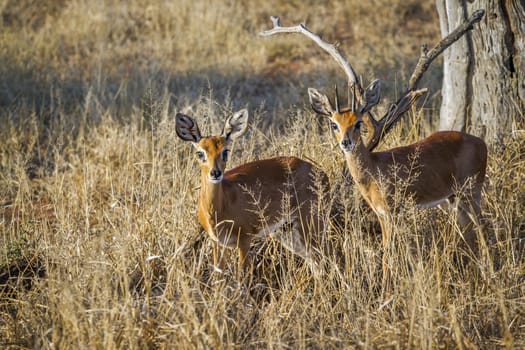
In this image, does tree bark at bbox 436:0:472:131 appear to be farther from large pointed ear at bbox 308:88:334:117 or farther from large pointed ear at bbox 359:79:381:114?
large pointed ear at bbox 308:88:334:117

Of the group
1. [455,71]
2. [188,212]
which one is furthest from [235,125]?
[455,71]

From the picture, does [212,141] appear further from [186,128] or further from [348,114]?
[348,114]

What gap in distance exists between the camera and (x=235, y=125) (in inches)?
201

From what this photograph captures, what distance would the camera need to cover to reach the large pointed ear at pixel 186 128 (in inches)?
196

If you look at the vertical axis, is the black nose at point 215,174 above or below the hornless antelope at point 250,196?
above

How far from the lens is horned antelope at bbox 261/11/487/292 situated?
5293 mm

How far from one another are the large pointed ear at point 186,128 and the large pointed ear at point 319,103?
38.7 inches

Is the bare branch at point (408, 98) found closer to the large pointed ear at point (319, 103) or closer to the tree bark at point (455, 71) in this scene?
the large pointed ear at point (319, 103)

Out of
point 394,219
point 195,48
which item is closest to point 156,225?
point 394,219

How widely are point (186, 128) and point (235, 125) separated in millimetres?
347

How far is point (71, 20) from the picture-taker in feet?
39.3

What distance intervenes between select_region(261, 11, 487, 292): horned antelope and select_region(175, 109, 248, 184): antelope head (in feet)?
2.36

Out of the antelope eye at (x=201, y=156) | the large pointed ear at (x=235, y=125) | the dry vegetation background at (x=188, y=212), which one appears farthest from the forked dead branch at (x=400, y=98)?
the antelope eye at (x=201, y=156)

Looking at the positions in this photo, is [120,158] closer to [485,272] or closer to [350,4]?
[485,272]
